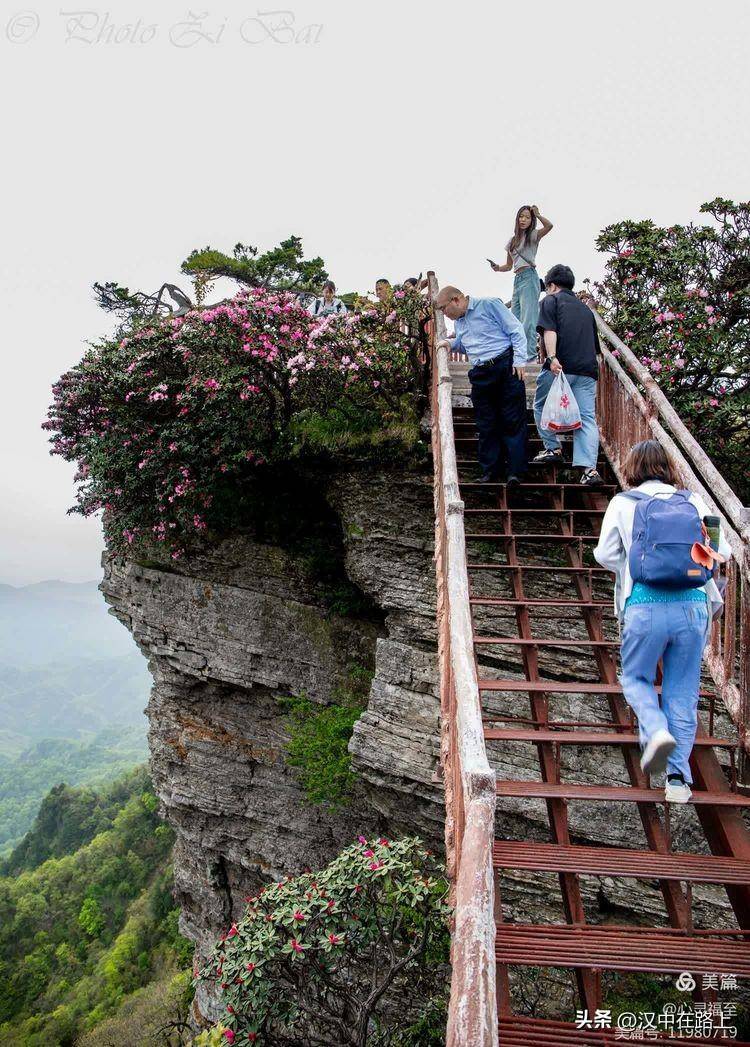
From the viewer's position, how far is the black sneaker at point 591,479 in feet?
17.4

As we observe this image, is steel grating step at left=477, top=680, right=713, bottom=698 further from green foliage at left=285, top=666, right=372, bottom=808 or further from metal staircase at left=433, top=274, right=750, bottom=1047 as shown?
green foliage at left=285, top=666, right=372, bottom=808

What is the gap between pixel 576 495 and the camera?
18.8 feet

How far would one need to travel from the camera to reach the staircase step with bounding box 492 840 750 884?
2.57 m

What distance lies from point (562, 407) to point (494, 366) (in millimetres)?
700

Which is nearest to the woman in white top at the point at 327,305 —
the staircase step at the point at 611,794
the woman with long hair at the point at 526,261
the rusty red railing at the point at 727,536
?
the woman with long hair at the point at 526,261

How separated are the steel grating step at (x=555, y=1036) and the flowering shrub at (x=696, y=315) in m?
6.04

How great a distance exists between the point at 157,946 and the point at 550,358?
79.4ft

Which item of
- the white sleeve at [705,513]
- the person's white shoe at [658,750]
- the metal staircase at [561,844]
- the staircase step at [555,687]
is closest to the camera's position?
the metal staircase at [561,844]

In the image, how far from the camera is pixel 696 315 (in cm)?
704

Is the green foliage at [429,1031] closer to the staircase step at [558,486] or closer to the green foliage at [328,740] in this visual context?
the green foliage at [328,740]

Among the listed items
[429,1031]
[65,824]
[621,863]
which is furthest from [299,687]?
[65,824]

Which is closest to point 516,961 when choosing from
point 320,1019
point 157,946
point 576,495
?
point 320,1019

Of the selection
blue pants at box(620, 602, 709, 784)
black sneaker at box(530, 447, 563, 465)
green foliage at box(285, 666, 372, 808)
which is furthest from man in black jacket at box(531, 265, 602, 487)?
green foliage at box(285, 666, 372, 808)

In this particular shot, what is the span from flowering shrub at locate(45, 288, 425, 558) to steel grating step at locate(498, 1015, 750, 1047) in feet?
20.2
